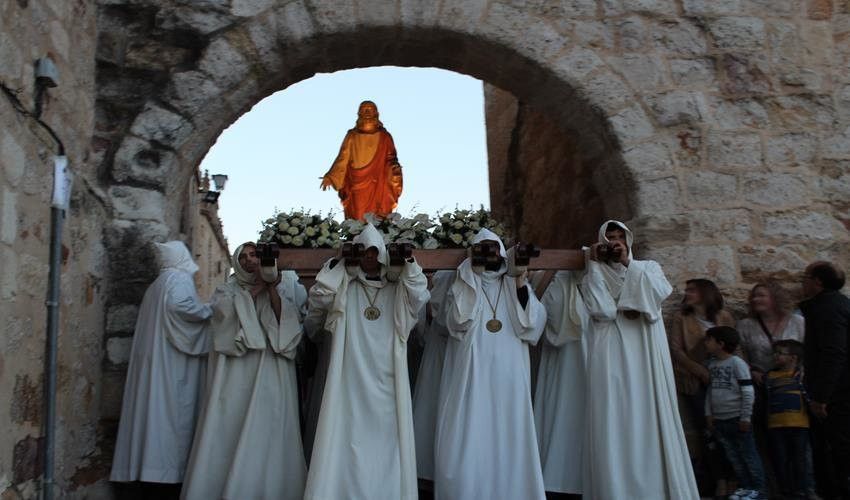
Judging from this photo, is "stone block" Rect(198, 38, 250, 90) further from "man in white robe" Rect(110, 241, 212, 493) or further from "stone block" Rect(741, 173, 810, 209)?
"stone block" Rect(741, 173, 810, 209)

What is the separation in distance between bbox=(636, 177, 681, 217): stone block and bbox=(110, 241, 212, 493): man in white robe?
9.83 feet

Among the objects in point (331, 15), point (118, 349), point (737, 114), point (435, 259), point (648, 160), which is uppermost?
point (331, 15)

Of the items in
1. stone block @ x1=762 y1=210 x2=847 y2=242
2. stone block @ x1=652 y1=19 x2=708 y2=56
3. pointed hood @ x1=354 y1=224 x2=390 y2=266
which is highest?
stone block @ x1=652 y1=19 x2=708 y2=56

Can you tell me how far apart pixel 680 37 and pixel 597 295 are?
2397 millimetres

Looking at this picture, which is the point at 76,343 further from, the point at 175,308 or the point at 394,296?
the point at 394,296

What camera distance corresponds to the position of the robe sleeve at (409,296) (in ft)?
15.6

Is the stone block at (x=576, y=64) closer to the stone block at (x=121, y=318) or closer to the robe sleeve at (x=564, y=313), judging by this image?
the robe sleeve at (x=564, y=313)

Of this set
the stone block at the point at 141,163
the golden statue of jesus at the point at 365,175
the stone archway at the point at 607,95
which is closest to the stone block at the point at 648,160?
the stone archway at the point at 607,95

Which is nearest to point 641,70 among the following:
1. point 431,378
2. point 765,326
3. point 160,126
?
point 765,326

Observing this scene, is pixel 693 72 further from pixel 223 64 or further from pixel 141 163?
pixel 141 163

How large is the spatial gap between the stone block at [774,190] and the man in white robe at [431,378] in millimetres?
2331

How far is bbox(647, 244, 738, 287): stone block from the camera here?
→ 5.90 meters

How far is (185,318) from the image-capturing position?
17.6ft

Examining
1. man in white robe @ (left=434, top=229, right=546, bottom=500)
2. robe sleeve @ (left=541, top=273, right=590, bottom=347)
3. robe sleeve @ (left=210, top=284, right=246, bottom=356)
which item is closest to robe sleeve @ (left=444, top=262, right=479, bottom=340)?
man in white robe @ (left=434, top=229, right=546, bottom=500)
